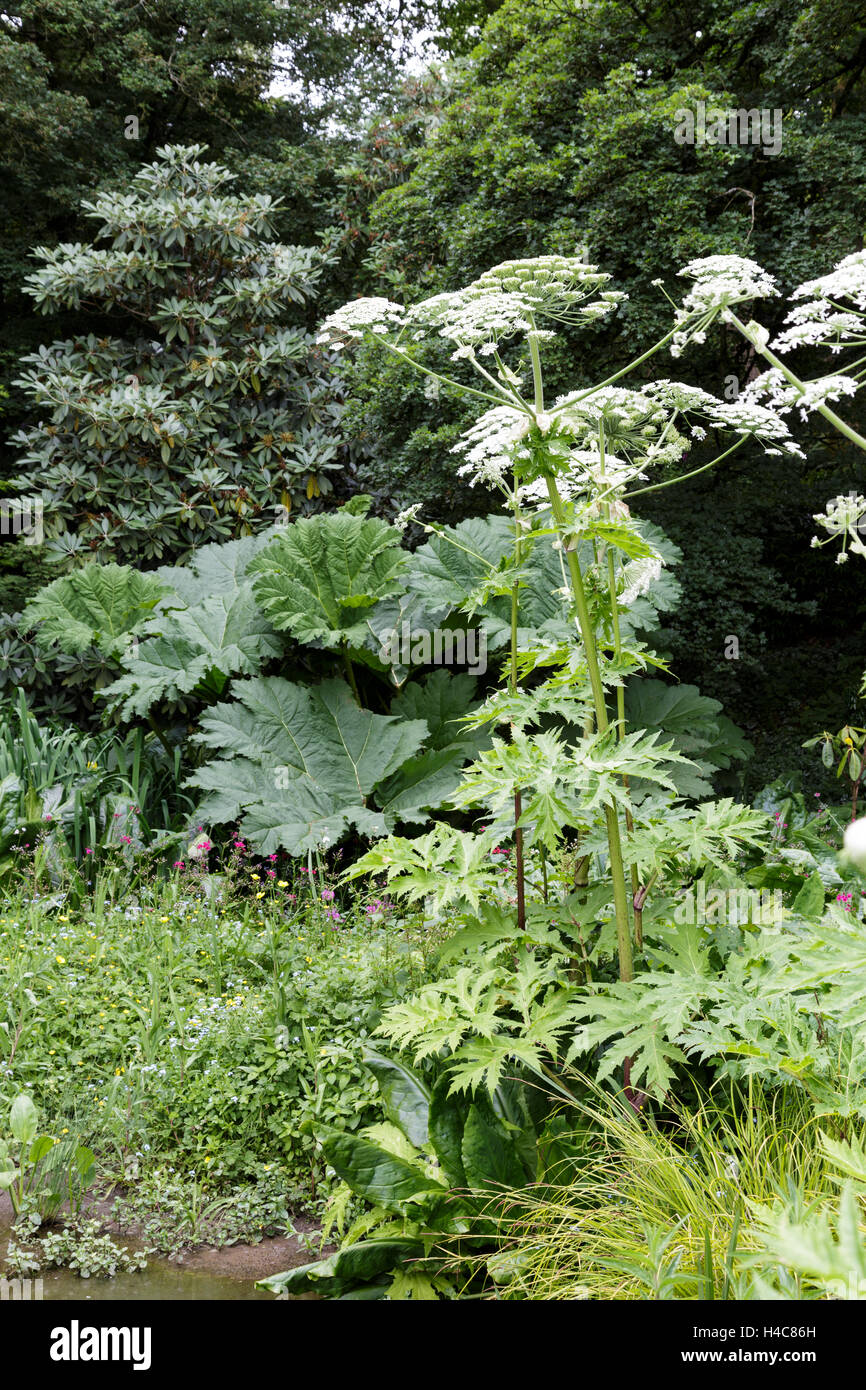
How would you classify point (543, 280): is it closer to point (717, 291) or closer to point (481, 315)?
point (481, 315)

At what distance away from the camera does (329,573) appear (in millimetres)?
4828

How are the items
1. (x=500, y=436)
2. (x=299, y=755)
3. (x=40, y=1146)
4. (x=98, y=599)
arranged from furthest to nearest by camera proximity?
1. (x=98, y=599)
2. (x=299, y=755)
3. (x=40, y=1146)
4. (x=500, y=436)

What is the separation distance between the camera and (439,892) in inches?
85.8

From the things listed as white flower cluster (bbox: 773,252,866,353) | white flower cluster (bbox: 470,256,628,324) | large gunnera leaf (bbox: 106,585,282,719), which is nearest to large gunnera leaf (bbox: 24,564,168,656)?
large gunnera leaf (bbox: 106,585,282,719)

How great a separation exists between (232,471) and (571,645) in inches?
200

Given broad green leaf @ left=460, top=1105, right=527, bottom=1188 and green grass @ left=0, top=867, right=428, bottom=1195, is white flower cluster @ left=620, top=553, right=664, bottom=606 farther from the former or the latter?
green grass @ left=0, top=867, right=428, bottom=1195

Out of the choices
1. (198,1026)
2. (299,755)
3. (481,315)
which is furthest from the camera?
(299,755)

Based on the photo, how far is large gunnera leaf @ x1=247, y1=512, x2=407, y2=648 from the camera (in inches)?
182

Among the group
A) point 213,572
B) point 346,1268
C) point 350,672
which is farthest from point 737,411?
point 213,572

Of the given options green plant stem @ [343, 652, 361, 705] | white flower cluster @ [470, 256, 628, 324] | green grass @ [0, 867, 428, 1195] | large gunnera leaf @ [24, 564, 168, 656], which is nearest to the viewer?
white flower cluster @ [470, 256, 628, 324]

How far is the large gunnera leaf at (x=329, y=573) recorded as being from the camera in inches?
182

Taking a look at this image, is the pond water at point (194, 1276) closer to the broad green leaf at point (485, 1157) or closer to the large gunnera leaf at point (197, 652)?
the broad green leaf at point (485, 1157)

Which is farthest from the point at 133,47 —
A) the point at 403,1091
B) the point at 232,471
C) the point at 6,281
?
the point at 403,1091

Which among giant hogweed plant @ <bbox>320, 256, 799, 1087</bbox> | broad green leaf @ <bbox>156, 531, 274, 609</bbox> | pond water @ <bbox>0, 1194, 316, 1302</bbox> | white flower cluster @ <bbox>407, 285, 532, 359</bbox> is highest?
broad green leaf @ <bbox>156, 531, 274, 609</bbox>
